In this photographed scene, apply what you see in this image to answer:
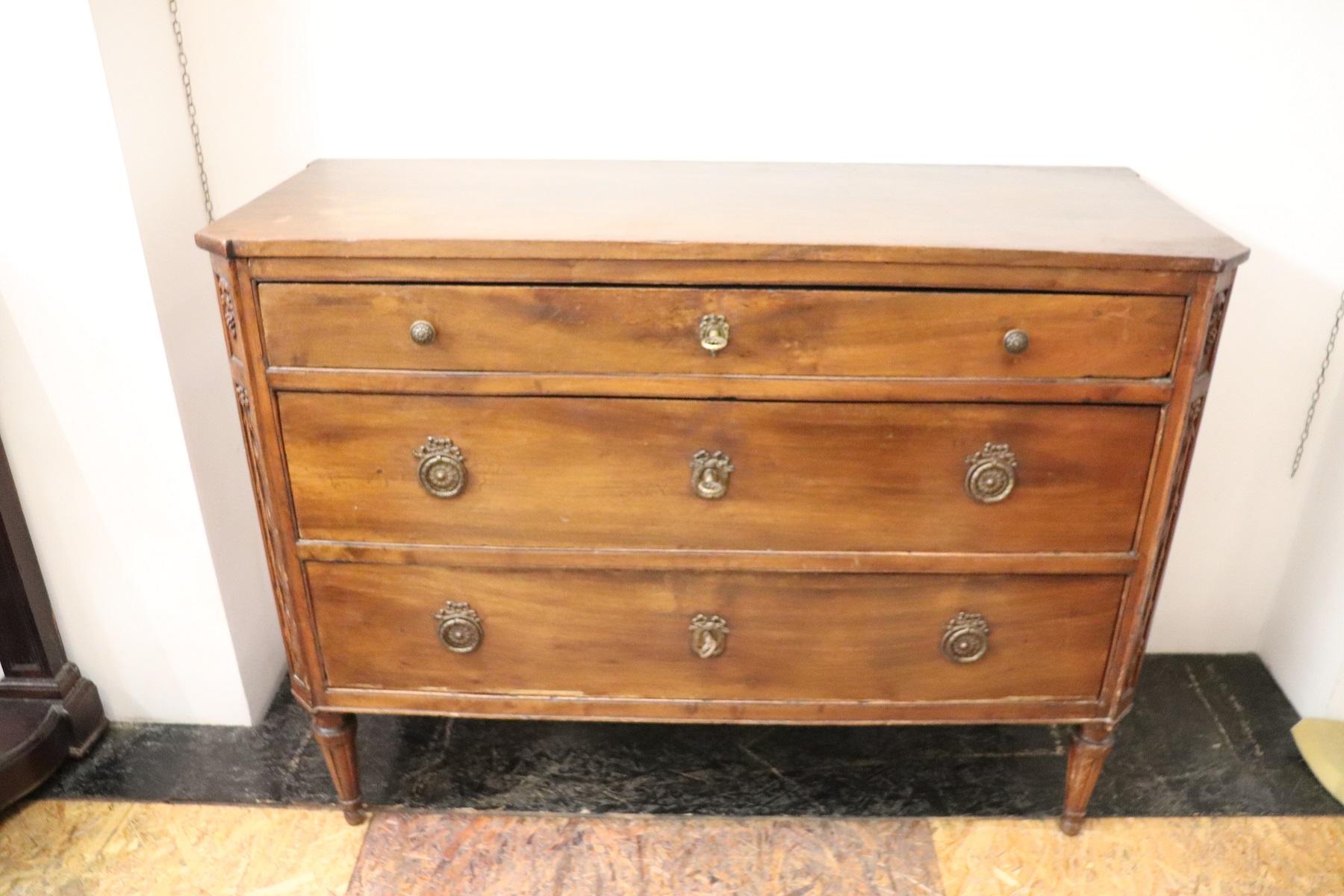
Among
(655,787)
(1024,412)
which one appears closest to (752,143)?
(1024,412)

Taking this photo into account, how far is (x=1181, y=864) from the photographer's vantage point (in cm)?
169

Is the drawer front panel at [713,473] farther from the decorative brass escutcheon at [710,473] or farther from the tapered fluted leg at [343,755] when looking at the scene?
the tapered fluted leg at [343,755]

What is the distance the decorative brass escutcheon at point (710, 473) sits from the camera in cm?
137

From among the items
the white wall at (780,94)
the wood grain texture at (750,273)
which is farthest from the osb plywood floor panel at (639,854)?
the wood grain texture at (750,273)

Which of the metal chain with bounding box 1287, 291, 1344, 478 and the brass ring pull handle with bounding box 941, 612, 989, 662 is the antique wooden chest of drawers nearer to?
the brass ring pull handle with bounding box 941, 612, 989, 662

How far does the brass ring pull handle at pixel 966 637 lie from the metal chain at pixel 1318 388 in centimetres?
93

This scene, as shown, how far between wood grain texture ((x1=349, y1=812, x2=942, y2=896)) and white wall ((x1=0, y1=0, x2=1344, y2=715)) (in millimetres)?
676

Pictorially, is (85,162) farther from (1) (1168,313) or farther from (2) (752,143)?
(1) (1168,313)

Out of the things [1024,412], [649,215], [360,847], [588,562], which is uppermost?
[649,215]

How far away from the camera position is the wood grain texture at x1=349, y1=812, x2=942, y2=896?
1.65 m

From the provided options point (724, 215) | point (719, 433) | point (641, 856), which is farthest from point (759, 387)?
point (641, 856)

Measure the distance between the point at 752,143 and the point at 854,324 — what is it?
1.96 feet

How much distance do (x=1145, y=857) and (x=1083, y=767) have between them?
22 centimetres

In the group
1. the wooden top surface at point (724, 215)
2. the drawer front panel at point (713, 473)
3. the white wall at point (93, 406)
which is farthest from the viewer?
the white wall at point (93, 406)
